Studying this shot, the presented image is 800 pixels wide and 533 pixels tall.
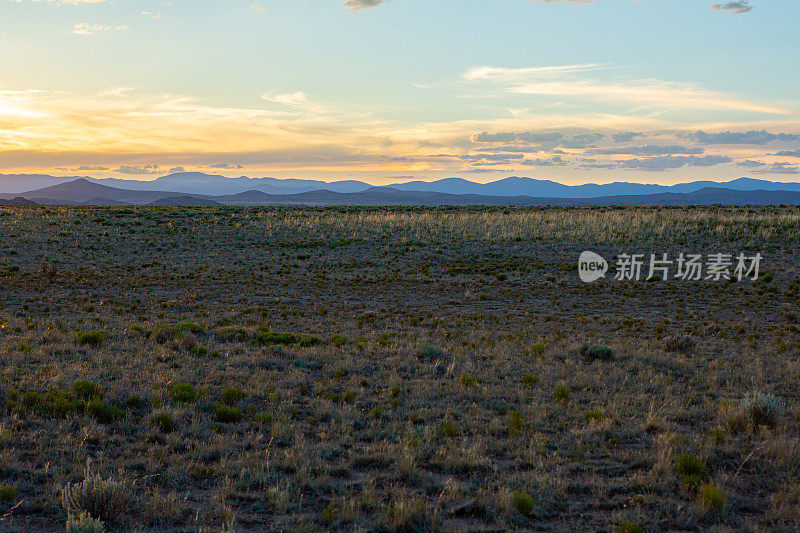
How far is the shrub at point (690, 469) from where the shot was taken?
232 inches

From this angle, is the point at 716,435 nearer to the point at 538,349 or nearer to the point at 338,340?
the point at 538,349

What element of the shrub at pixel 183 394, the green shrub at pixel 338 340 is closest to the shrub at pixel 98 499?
the shrub at pixel 183 394

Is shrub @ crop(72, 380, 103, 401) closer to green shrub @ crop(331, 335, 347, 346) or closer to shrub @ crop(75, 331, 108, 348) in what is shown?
shrub @ crop(75, 331, 108, 348)

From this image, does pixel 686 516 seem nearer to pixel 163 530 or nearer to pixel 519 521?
pixel 519 521

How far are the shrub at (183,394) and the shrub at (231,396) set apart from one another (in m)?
0.45

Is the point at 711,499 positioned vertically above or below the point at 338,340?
above

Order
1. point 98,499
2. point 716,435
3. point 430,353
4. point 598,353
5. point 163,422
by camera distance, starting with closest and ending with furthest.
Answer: point 98,499, point 716,435, point 163,422, point 598,353, point 430,353

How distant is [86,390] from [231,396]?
2.19 m

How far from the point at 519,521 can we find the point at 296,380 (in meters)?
5.65

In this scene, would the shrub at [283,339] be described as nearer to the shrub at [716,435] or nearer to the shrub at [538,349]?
the shrub at [538,349]

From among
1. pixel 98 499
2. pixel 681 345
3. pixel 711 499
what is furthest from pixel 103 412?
pixel 681 345

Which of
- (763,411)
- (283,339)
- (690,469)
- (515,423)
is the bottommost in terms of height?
(283,339)

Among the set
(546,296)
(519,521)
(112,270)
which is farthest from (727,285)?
(112,270)

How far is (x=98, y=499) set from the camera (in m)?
5.06
